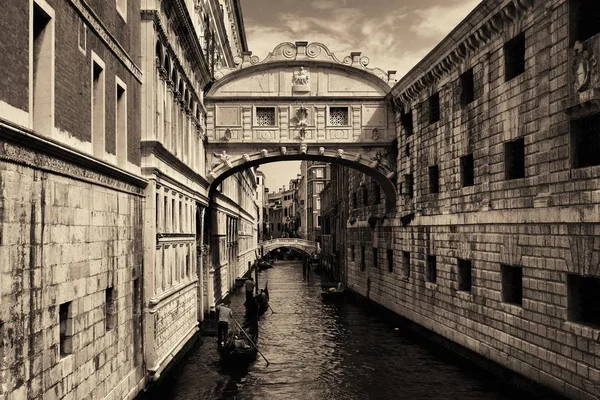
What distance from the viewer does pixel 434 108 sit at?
20875 millimetres

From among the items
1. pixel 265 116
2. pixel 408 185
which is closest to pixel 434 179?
pixel 408 185

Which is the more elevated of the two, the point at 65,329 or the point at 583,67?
the point at 583,67

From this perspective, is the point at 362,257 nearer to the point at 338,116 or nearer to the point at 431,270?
the point at 338,116

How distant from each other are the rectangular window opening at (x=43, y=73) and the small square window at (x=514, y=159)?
9903 millimetres

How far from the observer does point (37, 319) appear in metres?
7.71

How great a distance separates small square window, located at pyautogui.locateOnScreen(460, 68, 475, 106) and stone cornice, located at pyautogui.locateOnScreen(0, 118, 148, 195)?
32.5 ft

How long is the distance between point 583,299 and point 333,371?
713 centimetres

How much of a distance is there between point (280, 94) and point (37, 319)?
17887mm

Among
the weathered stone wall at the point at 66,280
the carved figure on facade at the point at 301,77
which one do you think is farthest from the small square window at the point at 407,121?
the weathered stone wall at the point at 66,280

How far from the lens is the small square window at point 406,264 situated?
76.7ft

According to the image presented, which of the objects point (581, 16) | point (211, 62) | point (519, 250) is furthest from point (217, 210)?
point (581, 16)

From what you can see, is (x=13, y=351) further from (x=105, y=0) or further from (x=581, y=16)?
(x=581, y=16)

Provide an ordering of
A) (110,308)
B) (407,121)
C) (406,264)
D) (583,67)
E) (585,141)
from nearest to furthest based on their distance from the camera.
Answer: (110,308) < (583,67) < (585,141) < (406,264) < (407,121)

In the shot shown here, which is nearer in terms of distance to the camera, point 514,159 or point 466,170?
point 514,159
